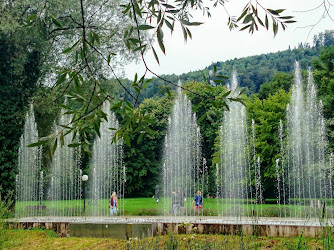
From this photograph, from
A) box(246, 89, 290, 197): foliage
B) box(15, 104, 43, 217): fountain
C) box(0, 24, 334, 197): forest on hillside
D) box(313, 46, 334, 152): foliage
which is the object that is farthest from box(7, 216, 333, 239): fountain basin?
box(246, 89, 290, 197): foliage

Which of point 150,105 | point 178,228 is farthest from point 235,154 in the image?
point 178,228

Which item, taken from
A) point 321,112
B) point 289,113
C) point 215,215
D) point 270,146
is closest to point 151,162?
point 270,146

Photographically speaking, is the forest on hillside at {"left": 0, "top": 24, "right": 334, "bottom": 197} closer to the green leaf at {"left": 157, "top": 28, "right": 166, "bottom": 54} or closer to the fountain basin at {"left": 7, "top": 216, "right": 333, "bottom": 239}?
the green leaf at {"left": 157, "top": 28, "right": 166, "bottom": 54}

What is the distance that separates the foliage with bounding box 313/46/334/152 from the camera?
2593 centimetres

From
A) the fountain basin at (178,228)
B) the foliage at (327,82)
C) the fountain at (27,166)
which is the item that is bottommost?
the fountain basin at (178,228)

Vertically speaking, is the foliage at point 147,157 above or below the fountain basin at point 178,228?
above

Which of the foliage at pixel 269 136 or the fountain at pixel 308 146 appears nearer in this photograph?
the fountain at pixel 308 146

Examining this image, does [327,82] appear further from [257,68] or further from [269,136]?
[257,68]

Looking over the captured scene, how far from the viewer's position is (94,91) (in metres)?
3.05

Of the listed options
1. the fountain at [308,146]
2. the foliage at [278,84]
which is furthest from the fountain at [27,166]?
the foliage at [278,84]

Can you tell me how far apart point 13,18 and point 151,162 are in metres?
28.1

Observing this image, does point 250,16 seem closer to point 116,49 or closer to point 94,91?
point 94,91

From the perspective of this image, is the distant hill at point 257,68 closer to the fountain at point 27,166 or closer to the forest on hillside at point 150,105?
the forest on hillside at point 150,105

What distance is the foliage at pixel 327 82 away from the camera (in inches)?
1021
